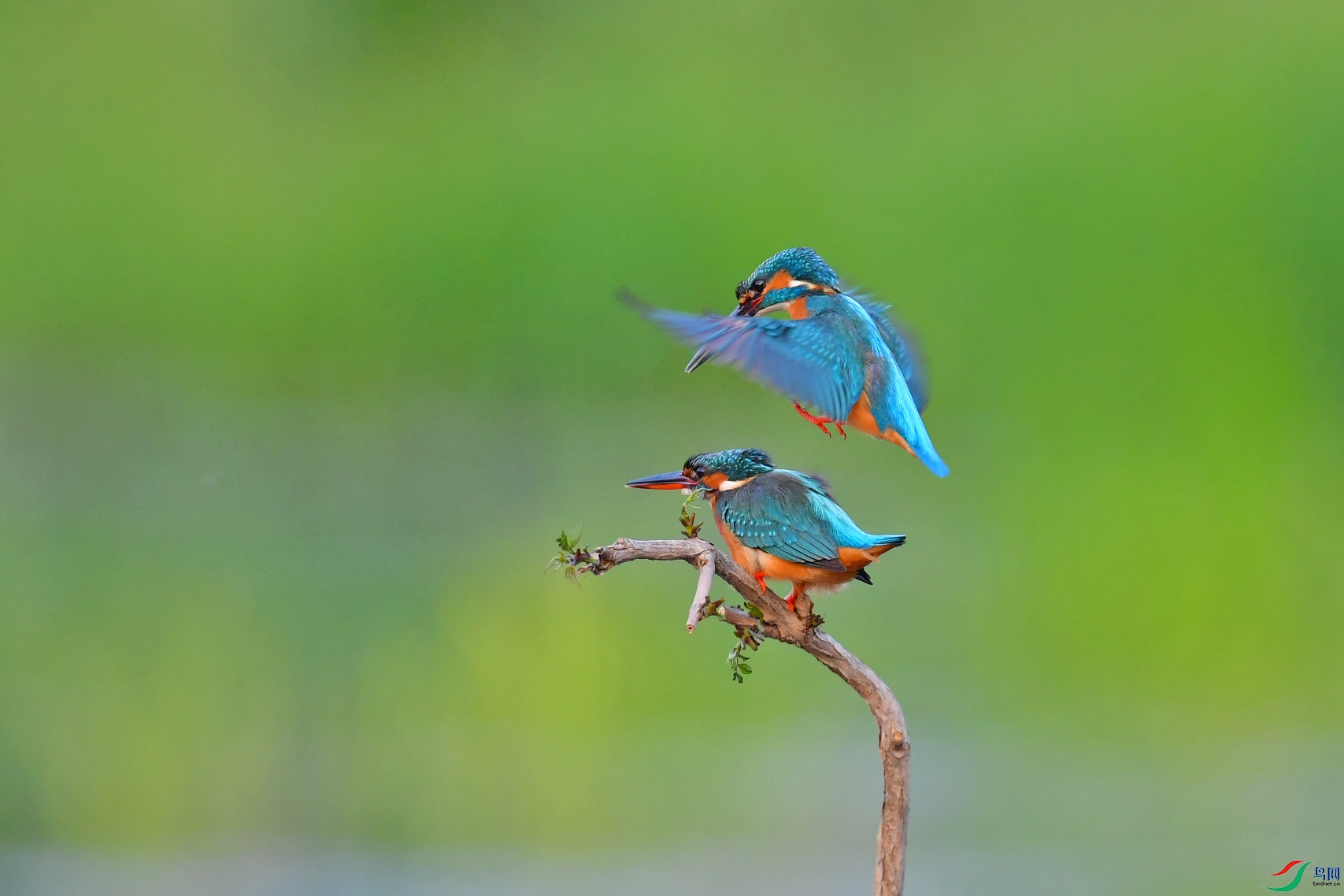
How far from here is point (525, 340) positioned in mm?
2982

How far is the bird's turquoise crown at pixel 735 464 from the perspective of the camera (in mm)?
1084

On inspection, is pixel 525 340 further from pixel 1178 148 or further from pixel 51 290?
pixel 1178 148

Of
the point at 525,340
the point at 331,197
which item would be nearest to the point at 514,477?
the point at 525,340

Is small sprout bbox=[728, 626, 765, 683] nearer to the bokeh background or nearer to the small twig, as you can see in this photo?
the small twig

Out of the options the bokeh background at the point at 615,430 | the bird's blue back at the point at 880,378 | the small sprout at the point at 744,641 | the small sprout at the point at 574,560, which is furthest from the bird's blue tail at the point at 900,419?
the bokeh background at the point at 615,430

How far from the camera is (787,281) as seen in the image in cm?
117

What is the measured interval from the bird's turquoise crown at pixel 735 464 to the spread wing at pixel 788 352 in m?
0.06

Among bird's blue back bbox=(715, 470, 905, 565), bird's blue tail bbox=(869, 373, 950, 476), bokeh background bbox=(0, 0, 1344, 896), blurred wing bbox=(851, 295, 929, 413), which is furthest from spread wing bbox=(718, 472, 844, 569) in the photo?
bokeh background bbox=(0, 0, 1344, 896)

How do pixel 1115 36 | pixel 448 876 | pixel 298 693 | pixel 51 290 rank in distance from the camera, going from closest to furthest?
pixel 448 876
pixel 298 693
pixel 51 290
pixel 1115 36

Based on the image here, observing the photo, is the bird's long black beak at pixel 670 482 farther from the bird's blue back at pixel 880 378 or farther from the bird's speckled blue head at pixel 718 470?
the bird's blue back at pixel 880 378

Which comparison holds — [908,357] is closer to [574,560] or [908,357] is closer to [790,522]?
[790,522]

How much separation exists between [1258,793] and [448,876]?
1.68 metres

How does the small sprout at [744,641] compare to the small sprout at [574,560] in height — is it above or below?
below

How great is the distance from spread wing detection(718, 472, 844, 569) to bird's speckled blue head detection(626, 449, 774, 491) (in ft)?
0.06
